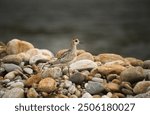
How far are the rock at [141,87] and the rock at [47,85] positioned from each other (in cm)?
38

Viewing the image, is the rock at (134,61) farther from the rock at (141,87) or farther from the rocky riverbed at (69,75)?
the rock at (141,87)

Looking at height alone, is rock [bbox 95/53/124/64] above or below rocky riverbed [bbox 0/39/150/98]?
above

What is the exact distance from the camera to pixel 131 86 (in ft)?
12.8

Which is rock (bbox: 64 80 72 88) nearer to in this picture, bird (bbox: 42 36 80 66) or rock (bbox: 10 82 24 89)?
bird (bbox: 42 36 80 66)

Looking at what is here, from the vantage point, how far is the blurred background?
392 cm

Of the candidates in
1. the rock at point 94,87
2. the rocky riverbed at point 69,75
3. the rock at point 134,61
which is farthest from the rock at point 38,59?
the rock at point 134,61

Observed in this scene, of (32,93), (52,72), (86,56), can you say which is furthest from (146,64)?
(32,93)

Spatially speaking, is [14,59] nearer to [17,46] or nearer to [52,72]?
[17,46]

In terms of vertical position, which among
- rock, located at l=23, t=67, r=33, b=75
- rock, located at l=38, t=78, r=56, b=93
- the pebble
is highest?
the pebble

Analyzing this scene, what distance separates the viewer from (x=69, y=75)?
395 cm

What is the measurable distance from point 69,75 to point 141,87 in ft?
1.13

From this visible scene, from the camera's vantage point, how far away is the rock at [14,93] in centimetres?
389

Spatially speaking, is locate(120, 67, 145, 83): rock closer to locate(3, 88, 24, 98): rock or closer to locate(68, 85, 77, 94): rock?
locate(68, 85, 77, 94): rock

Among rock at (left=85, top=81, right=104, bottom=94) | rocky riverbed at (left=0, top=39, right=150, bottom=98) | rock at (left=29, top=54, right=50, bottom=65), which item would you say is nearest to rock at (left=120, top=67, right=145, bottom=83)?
rocky riverbed at (left=0, top=39, right=150, bottom=98)
